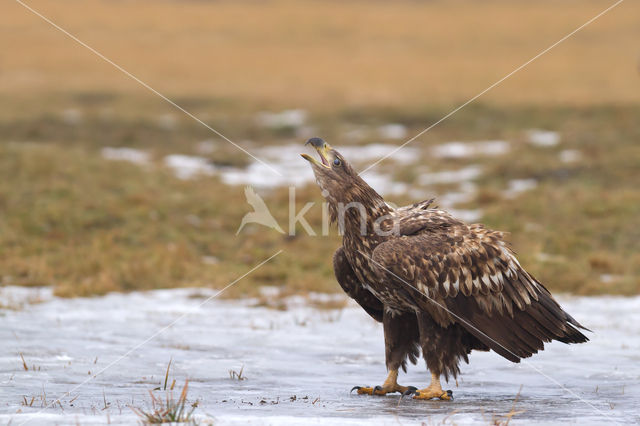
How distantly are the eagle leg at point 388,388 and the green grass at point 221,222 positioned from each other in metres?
6.21

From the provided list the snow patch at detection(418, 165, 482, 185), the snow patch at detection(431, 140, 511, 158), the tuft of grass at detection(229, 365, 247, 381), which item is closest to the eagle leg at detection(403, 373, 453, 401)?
the tuft of grass at detection(229, 365, 247, 381)

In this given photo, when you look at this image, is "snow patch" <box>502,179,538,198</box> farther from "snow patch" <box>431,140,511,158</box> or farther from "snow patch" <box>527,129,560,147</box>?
"snow patch" <box>527,129,560,147</box>

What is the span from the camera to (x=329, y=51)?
5900 centimetres

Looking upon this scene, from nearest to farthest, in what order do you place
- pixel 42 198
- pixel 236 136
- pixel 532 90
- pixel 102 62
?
pixel 42 198 < pixel 236 136 < pixel 532 90 < pixel 102 62

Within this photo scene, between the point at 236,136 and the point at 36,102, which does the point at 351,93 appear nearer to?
the point at 236,136

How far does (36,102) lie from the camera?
3856 cm

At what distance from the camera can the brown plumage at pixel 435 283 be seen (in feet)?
23.3

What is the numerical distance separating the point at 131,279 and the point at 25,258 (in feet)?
7.91

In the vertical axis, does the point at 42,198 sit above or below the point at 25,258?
above

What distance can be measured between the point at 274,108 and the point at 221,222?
70.1ft

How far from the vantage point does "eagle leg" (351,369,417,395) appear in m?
7.32

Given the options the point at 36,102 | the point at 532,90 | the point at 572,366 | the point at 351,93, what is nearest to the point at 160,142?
the point at 36,102

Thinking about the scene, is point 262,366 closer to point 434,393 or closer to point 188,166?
point 434,393

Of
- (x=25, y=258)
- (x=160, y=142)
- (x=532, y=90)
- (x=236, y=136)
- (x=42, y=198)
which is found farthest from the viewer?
(x=532, y=90)
